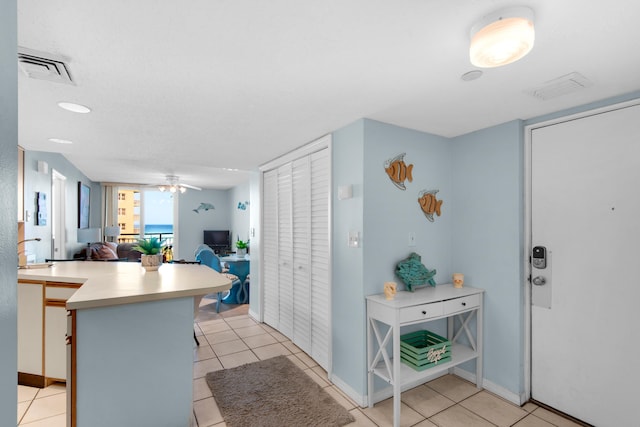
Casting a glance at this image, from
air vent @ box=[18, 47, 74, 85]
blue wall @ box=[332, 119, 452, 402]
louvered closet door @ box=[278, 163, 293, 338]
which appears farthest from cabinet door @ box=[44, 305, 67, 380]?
blue wall @ box=[332, 119, 452, 402]

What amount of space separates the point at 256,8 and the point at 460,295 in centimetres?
239

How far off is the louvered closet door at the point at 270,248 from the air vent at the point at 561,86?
275 cm

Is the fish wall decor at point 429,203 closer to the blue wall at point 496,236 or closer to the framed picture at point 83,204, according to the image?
the blue wall at point 496,236

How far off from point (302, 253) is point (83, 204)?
5247 mm

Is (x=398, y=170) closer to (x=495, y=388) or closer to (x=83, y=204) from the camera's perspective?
(x=495, y=388)

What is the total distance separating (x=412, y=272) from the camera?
2.53 metres

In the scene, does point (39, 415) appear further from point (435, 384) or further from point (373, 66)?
point (373, 66)

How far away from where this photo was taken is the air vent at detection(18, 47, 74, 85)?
148cm

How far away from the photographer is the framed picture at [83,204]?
5.80m

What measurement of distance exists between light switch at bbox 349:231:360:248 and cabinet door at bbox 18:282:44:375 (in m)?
2.60

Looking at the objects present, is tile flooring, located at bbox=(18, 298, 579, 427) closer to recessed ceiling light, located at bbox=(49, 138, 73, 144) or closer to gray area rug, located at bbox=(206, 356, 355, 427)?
gray area rug, located at bbox=(206, 356, 355, 427)

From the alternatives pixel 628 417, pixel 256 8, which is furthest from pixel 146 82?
pixel 628 417

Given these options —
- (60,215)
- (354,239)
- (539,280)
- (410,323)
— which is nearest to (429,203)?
(354,239)

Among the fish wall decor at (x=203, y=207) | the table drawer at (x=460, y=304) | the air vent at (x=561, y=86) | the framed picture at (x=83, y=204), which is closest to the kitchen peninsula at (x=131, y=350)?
the table drawer at (x=460, y=304)
